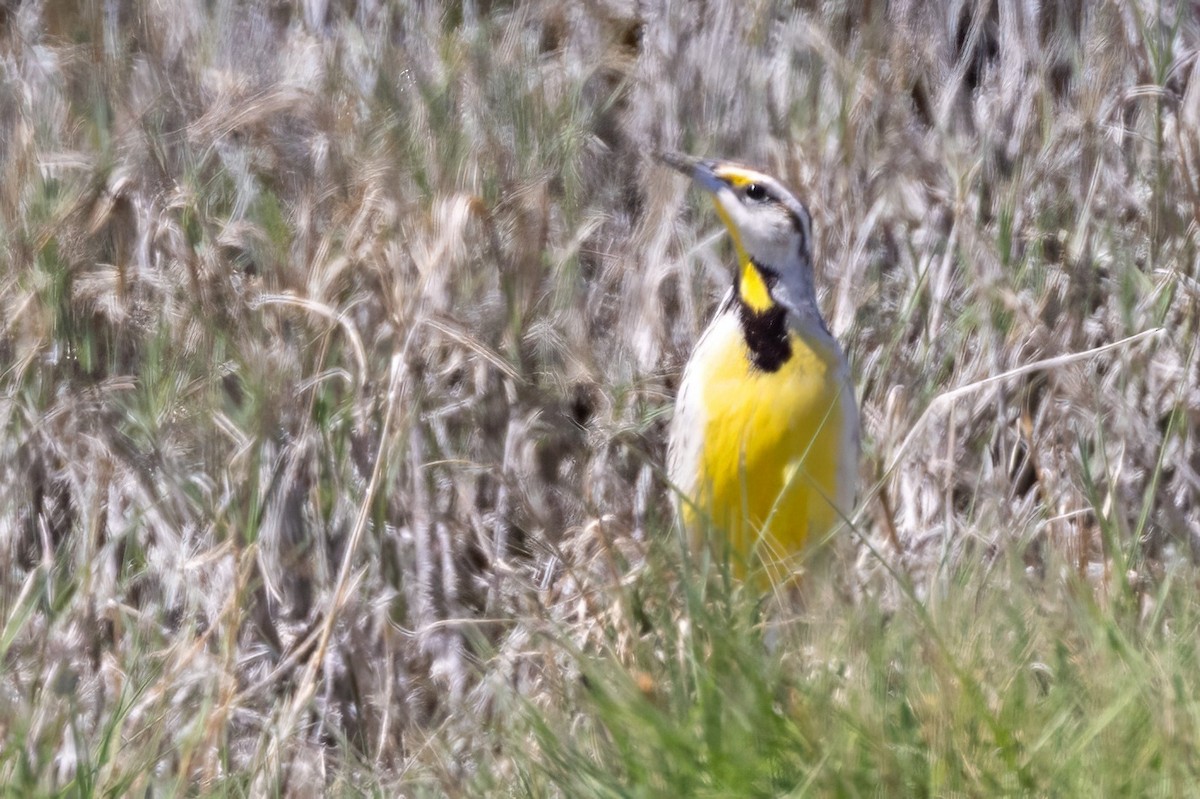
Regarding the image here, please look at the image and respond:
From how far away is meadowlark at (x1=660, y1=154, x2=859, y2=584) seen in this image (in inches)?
144

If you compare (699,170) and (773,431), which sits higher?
(699,170)

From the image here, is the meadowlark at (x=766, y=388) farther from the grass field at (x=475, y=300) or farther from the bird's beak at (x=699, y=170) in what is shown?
the grass field at (x=475, y=300)

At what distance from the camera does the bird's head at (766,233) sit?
3779mm

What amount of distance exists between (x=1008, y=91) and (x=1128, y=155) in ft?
1.14

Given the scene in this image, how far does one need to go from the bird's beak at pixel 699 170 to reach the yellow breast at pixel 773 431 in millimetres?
325

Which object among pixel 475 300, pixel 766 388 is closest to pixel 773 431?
pixel 766 388

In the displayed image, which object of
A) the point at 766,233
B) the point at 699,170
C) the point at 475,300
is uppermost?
the point at 699,170

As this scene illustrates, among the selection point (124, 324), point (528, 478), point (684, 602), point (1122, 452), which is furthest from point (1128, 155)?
point (124, 324)

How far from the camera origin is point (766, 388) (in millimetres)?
3699

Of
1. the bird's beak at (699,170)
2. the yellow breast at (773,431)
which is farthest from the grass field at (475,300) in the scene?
the bird's beak at (699,170)

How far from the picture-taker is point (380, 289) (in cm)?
392

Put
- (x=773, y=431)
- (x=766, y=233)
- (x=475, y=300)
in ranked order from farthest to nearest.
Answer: (x=475, y=300) < (x=766, y=233) < (x=773, y=431)

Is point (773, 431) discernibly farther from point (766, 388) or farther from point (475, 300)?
point (475, 300)

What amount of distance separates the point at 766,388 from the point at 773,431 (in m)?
0.10
